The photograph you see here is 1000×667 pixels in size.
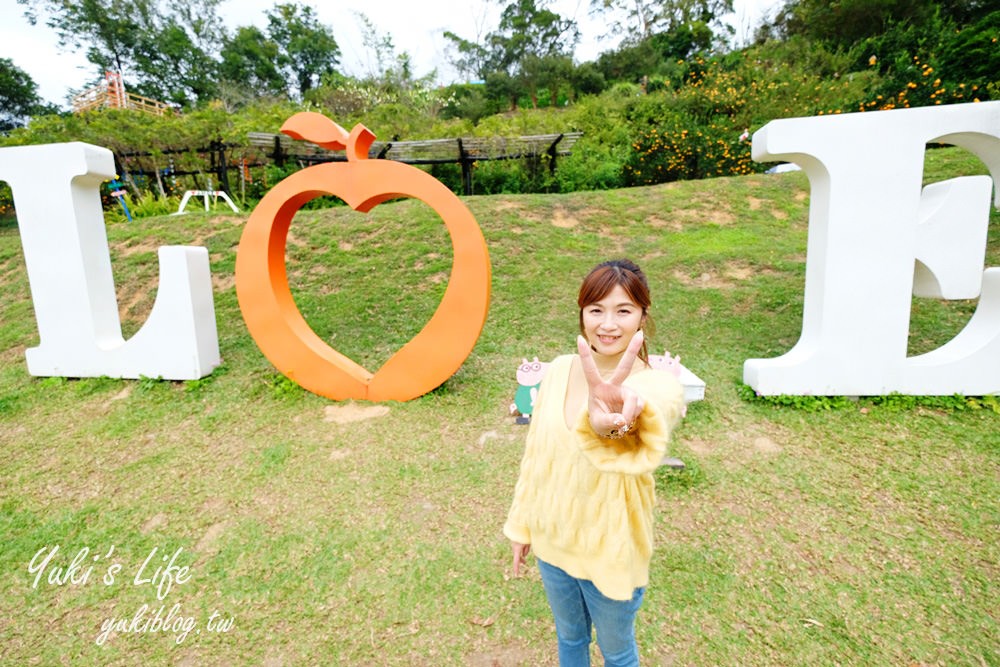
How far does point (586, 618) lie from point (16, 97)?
34927mm

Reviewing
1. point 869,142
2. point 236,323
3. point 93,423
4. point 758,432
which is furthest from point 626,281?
point 236,323

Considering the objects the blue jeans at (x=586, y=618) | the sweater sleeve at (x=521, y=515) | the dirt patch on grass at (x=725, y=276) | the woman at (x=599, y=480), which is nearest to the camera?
the woman at (x=599, y=480)

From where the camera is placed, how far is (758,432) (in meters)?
3.73

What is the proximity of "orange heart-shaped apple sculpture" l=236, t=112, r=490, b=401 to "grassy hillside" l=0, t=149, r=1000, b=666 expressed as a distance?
21 centimetres

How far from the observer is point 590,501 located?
1275 millimetres

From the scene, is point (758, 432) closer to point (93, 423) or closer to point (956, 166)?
point (93, 423)

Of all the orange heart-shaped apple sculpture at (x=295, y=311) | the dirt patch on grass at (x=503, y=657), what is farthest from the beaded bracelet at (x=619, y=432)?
the orange heart-shaped apple sculpture at (x=295, y=311)


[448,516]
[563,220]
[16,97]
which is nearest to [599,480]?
[448,516]

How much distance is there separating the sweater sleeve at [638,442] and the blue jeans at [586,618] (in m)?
0.45

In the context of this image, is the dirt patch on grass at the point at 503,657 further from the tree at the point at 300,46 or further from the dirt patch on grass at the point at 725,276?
the tree at the point at 300,46

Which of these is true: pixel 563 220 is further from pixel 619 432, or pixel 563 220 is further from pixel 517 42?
pixel 517 42

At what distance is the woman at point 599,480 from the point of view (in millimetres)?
1228

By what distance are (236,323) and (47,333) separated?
1.65 m

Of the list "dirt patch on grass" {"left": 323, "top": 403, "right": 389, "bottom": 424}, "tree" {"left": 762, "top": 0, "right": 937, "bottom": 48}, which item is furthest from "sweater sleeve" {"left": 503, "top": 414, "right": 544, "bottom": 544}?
→ "tree" {"left": 762, "top": 0, "right": 937, "bottom": 48}
